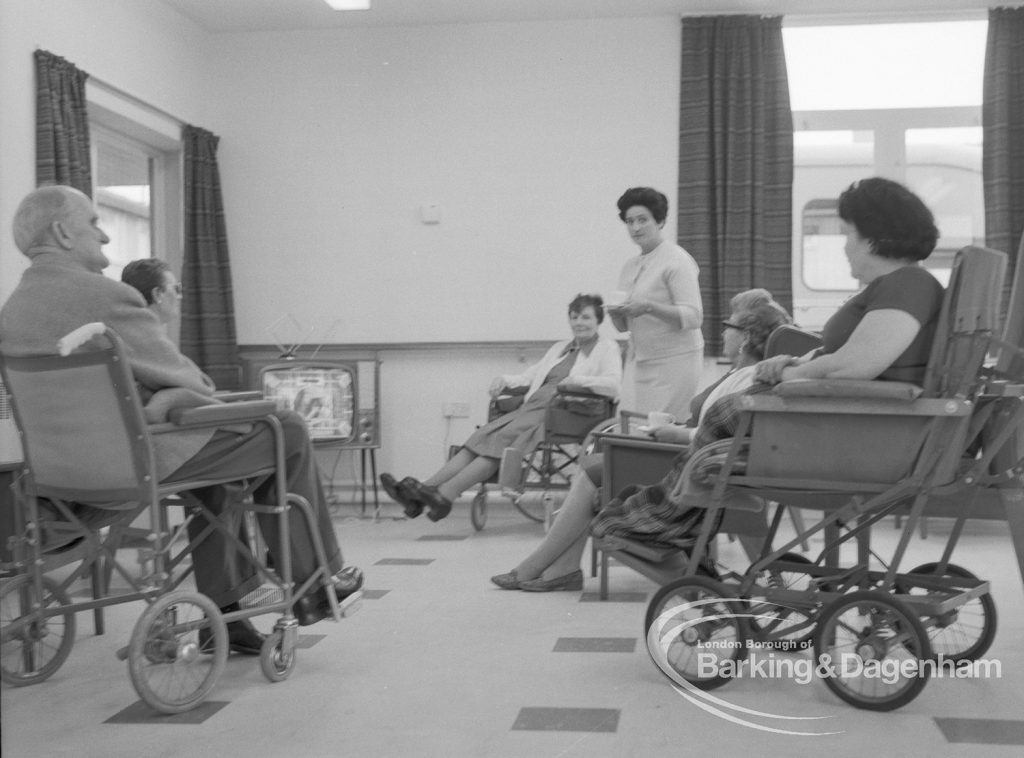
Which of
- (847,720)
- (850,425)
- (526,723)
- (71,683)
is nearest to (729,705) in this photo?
(847,720)

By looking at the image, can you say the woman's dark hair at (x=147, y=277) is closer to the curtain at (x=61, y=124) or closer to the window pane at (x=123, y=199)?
the curtain at (x=61, y=124)

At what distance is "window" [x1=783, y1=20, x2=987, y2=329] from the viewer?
6.29m

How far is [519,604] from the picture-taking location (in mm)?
3500

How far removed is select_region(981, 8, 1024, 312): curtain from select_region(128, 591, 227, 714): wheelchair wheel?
16.0ft

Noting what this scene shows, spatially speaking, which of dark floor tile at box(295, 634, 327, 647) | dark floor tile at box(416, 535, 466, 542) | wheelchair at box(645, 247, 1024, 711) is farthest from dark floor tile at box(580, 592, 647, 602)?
dark floor tile at box(416, 535, 466, 542)

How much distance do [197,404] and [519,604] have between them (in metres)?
1.40

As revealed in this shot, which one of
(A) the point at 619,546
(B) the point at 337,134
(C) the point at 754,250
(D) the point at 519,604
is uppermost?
(B) the point at 337,134

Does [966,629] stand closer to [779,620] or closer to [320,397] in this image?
[779,620]

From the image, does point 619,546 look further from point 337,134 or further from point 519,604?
point 337,134

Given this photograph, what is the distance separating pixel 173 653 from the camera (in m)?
2.32

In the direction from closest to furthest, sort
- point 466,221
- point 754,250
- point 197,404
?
1. point 197,404
2. point 754,250
3. point 466,221

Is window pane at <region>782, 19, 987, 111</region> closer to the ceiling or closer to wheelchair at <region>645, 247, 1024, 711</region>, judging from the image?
the ceiling

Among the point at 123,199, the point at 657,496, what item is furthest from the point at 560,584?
the point at 123,199

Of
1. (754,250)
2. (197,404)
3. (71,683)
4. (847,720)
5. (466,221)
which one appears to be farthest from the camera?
(466,221)
